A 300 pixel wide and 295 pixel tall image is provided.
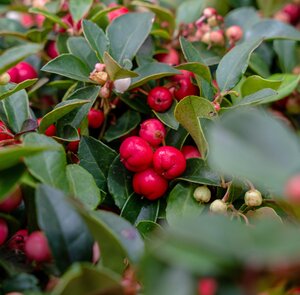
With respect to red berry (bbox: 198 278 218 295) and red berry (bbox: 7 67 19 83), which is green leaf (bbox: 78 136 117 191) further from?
red berry (bbox: 198 278 218 295)

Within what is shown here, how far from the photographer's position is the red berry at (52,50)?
4.29 ft

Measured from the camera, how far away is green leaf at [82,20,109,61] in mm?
1057

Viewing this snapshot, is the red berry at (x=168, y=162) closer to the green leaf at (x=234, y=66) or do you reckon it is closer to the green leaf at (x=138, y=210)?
the green leaf at (x=138, y=210)

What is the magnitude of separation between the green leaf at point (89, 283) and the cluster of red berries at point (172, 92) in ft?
1.66

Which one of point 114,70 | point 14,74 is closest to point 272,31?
point 114,70

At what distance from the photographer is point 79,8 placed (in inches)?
49.3

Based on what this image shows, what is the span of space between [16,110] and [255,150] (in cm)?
57

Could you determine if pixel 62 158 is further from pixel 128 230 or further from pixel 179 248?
pixel 179 248

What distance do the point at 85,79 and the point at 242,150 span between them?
0.57 metres

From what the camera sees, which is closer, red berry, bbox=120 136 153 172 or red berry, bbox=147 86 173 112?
red berry, bbox=120 136 153 172

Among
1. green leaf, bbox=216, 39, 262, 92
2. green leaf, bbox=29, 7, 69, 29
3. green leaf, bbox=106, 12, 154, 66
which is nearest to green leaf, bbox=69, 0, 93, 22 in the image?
green leaf, bbox=29, 7, 69, 29

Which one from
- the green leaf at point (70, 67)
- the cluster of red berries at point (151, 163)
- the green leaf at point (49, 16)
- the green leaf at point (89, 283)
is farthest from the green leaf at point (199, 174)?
the green leaf at point (49, 16)

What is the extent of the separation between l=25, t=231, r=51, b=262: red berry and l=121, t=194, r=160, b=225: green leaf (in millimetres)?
230

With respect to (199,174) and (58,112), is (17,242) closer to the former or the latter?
(58,112)
